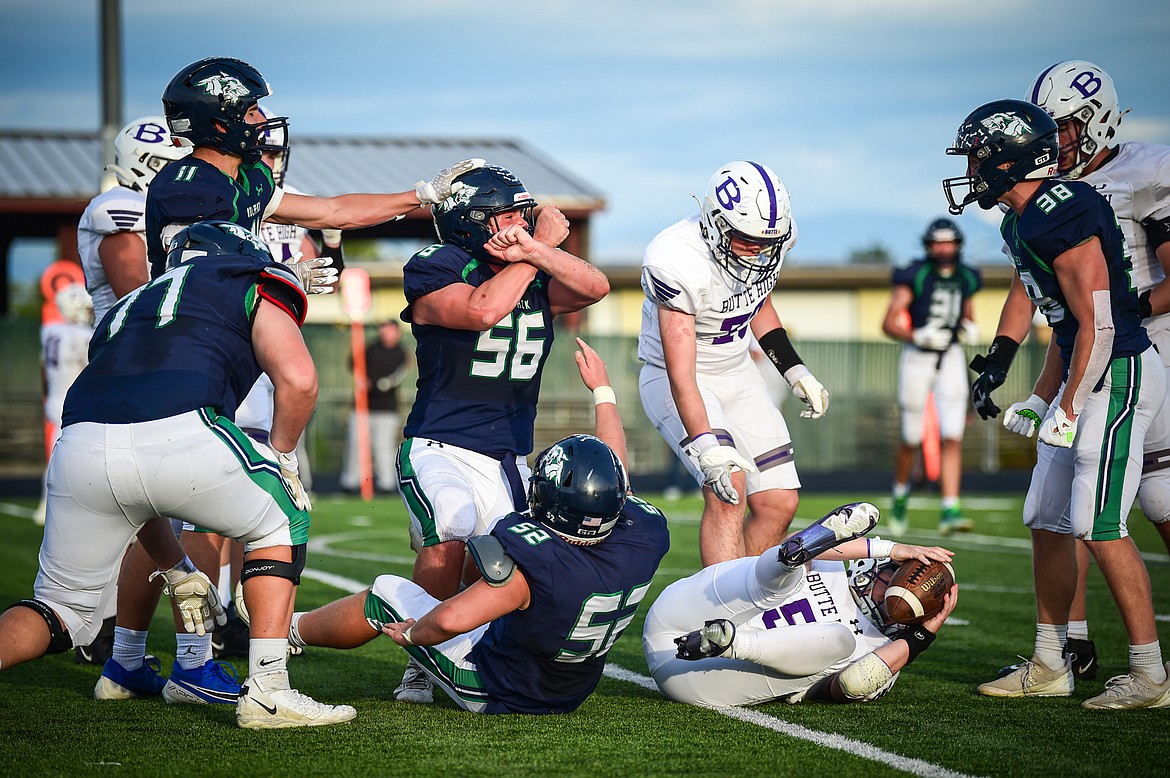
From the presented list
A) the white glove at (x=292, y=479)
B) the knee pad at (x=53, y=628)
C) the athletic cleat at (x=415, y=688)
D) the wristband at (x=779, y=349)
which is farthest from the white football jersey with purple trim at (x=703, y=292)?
the knee pad at (x=53, y=628)

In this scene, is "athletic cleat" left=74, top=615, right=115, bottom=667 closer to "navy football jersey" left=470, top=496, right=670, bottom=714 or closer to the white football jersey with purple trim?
"navy football jersey" left=470, top=496, right=670, bottom=714

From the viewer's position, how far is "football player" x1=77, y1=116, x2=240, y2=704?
4.61 meters

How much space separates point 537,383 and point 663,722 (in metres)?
1.47

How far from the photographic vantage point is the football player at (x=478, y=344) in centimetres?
457

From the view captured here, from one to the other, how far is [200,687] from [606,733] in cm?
159

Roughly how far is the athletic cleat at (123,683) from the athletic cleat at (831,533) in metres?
2.54

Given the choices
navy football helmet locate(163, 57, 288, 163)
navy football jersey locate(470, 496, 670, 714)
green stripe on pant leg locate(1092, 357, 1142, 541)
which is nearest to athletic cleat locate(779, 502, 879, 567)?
navy football jersey locate(470, 496, 670, 714)

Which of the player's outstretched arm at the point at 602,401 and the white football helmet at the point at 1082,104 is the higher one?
the white football helmet at the point at 1082,104

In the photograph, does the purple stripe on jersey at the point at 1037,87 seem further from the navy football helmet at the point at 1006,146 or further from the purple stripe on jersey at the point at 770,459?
the purple stripe on jersey at the point at 770,459

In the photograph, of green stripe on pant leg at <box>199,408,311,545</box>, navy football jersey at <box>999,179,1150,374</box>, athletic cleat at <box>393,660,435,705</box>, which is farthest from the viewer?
athletic cleat at <box>393,660,435,705</box>

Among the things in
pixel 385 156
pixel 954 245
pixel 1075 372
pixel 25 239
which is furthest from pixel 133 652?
pixel 25 239

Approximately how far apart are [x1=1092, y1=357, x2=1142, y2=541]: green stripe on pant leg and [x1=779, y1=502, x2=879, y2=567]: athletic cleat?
3.79 feet

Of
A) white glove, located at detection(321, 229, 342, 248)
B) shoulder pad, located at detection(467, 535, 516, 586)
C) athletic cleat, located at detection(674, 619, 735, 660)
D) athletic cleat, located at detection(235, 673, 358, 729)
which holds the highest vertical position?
white glove, located at detection(321, 229, 342, 248)

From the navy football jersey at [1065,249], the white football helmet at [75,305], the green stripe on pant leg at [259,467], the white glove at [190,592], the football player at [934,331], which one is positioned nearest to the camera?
the green stripe on pant leg at [259,467]
